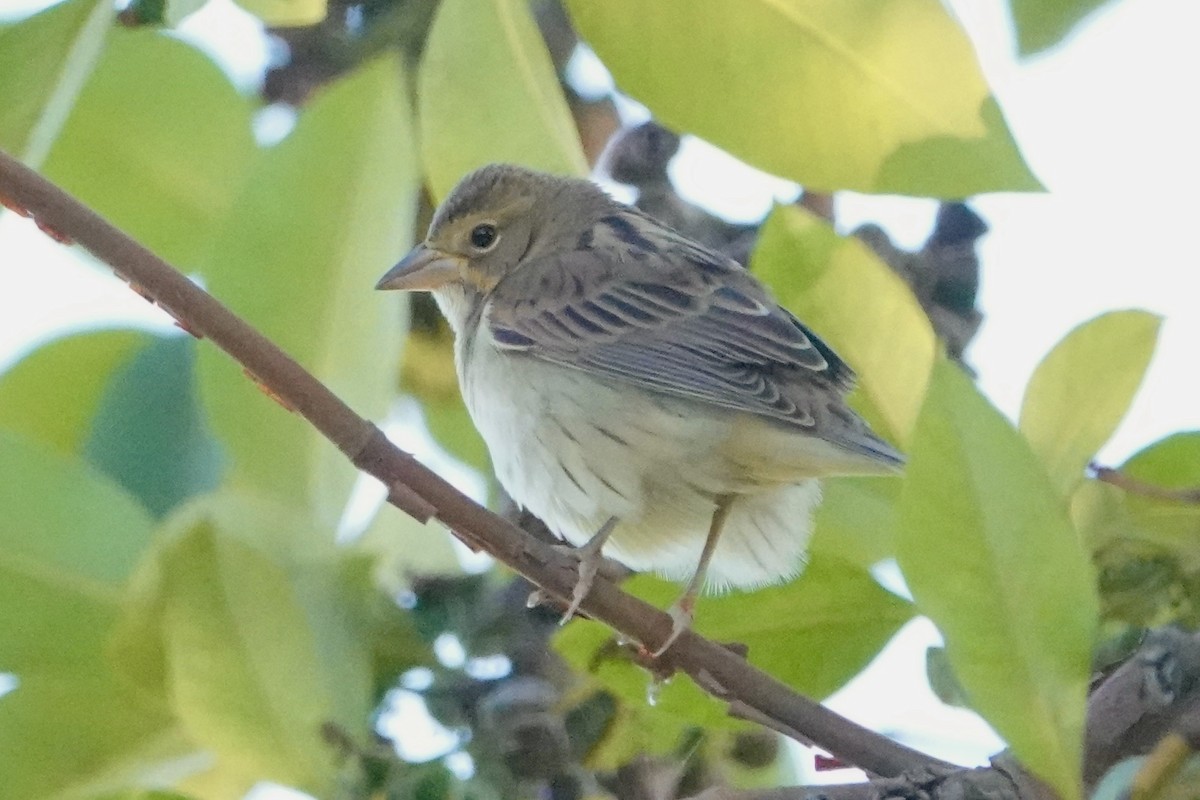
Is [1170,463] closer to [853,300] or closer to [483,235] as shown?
[853,300]

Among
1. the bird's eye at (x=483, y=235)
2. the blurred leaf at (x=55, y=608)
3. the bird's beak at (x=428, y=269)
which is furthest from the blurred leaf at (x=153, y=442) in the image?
the bird's eye at (x=483, y=235)

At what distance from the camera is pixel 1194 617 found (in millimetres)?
1505

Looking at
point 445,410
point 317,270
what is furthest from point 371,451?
point 445,410

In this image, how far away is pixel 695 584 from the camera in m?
2.28

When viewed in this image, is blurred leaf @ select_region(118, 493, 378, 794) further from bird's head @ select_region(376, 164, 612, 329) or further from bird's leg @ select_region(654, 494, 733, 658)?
bird's head @ select_region(376, 164, 612, 329)

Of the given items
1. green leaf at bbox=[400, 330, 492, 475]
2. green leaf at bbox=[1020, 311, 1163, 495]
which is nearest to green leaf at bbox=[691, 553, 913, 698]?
green leaf at bbox=[1020, 311, 1163, 495]

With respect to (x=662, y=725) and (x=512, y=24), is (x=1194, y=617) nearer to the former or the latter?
(x=662, y=725)

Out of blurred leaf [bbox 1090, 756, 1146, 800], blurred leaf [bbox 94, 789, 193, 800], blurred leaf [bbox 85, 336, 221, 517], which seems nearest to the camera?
blurred leaf [bbox 1090, 756, 1146, 800]

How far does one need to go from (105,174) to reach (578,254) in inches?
52.6

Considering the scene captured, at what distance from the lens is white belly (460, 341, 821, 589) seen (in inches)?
103

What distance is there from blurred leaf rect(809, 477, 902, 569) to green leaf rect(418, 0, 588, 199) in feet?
1.68

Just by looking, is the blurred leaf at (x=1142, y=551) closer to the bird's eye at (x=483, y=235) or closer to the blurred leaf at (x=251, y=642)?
the blurred leaf at (x=251, y=642)

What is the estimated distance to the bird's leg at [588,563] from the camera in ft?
5.79

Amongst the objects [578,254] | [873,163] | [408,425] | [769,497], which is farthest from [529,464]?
[873,163]
